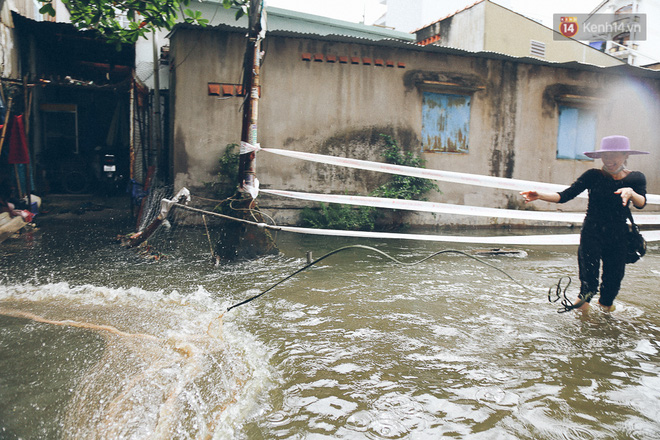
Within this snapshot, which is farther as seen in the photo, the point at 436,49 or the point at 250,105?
the point at 436,49

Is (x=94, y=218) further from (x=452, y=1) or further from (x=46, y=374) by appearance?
(x=452, y=1)

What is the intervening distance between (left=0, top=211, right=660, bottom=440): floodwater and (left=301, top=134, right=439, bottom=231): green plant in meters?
2.79

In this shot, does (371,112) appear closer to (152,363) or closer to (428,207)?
(428,207)

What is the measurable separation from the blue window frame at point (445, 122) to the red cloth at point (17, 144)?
7.57m

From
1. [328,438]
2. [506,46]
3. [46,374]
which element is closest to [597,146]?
[506,46]

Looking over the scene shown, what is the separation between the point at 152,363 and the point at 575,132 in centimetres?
1081

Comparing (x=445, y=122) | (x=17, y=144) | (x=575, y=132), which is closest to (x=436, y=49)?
(x=445, y=122)

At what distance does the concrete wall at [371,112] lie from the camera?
322 inches

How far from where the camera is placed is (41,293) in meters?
4.40

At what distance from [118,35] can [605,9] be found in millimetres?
24168

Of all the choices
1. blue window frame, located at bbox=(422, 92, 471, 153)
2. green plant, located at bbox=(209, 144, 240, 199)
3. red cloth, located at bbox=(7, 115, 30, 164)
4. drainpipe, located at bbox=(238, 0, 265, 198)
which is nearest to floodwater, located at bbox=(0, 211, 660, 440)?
drainpipe, located at bbox=(238, 0, 265, 198)

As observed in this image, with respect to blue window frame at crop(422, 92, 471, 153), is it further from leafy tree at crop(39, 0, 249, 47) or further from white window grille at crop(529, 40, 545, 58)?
white window grille at crop(529, 40, 545, 58)

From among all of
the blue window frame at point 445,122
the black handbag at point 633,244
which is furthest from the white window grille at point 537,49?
the black handbag at point 633,244

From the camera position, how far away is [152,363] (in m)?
2.96
